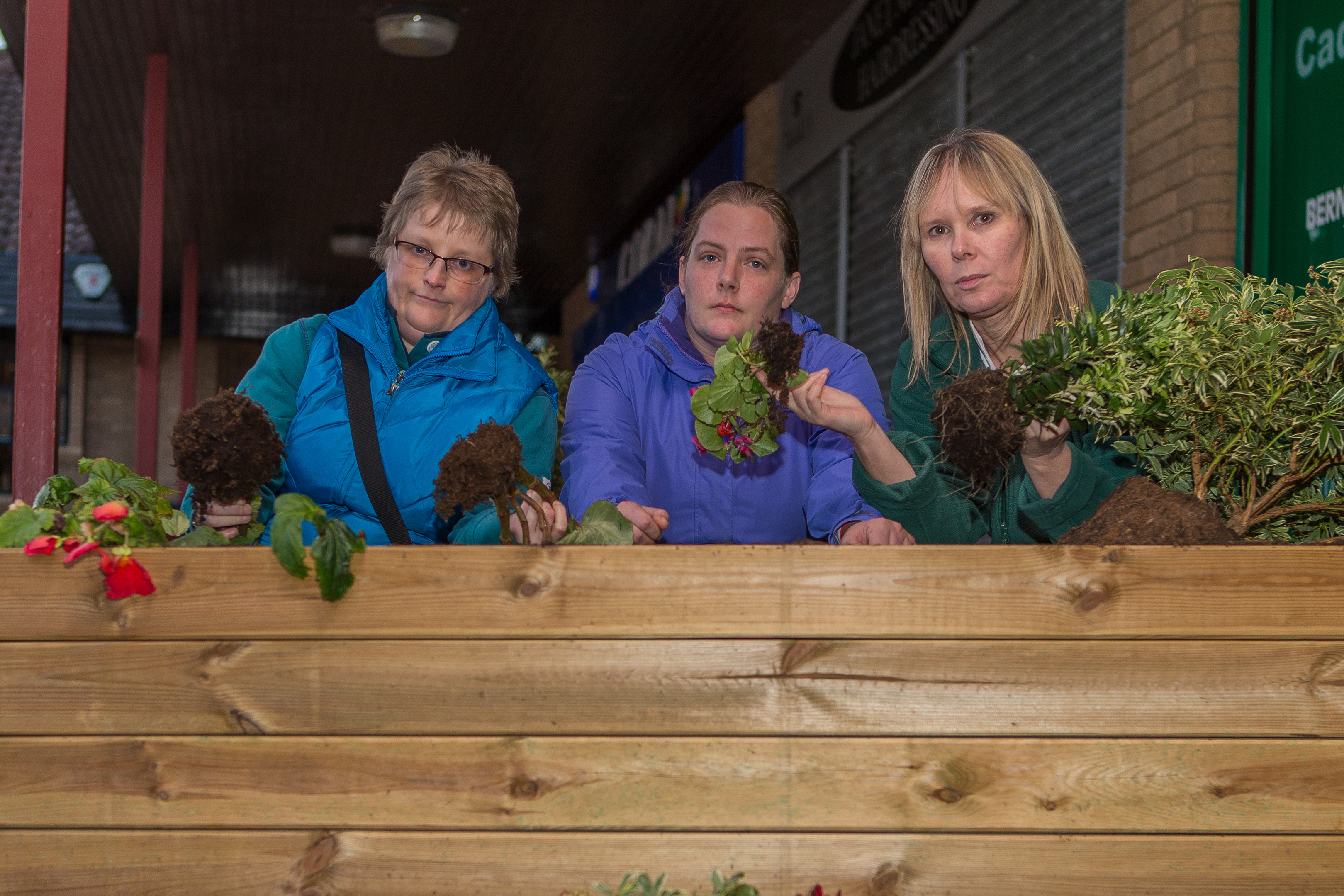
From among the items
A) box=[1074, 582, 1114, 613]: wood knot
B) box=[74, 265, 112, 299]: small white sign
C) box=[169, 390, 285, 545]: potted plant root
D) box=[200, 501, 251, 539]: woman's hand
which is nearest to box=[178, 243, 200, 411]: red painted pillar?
box=[74, 265, 112, 299]: small white sign

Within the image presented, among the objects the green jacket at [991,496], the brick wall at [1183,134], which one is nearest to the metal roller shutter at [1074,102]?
the brick wall at [1183,134]

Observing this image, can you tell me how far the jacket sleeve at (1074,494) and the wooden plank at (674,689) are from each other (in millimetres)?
346

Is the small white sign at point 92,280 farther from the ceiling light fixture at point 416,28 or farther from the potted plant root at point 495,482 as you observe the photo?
the potted plant root at point 495,482

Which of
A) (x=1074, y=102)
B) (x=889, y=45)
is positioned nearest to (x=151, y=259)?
(x=889, y=45)

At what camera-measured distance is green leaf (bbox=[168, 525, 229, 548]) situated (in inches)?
61.9

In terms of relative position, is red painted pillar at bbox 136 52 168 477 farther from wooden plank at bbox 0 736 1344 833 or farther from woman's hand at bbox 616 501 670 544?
wooden plank at bbox 0 736 1344 833

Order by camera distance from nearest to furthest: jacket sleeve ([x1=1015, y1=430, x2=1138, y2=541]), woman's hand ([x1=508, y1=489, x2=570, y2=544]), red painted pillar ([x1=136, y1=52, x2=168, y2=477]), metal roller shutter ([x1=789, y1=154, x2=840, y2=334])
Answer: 1. woman's hand ([x1=508, y1=489, x2=570, y2=544])
2. jacket sleeve ([x1=1015, y1=430, x2=1138, y2=541])
3. red painted pillar ([x1=136, y1=52, x2=168, y2=477])
4. metal roller shutter ([x1=789, y1=154, x2=840, y2=334])

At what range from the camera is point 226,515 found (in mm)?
1679

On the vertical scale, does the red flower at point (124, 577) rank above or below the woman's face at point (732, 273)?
below

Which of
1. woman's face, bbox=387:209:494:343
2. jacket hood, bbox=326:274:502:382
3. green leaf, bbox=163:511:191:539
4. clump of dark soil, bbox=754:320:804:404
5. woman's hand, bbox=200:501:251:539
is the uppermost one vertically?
woman's face, bbox=387:209:494:343

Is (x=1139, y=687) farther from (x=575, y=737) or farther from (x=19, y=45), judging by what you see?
(x=19, y=45)

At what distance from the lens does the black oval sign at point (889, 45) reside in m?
5.46

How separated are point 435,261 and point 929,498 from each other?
3.54ft

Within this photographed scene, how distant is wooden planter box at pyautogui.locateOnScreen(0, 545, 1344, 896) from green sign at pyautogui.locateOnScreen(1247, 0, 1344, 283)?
2.20 m
